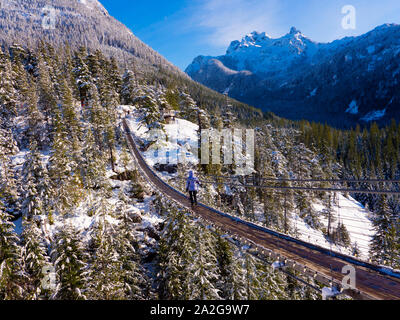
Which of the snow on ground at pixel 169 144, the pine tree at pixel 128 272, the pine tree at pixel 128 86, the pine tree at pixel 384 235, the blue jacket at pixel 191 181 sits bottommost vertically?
the pine tree at pixel 128 272

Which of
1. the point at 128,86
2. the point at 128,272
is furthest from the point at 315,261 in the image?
the point at 128,86

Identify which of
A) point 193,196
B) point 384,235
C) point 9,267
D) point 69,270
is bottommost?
point 69,270

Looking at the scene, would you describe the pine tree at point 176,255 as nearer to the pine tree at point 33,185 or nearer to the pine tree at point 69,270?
the pine tree at point 69,270

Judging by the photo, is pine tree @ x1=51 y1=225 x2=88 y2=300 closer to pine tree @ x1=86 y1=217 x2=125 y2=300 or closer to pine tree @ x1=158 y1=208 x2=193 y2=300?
pine tree @ x1=86 y1=217 x2=125 y2=300

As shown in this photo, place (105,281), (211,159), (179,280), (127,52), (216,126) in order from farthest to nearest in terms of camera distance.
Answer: (127,52) → (216,126) → (211,159) → (179,280) → (105,281)

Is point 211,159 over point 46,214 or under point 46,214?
over

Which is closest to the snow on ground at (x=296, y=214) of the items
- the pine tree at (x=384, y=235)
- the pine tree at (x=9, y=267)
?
the pine tree at (x=384, y=235)

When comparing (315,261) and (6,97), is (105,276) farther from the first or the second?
(6,97)

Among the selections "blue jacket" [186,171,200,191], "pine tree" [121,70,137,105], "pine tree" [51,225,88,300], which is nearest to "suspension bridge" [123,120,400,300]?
"blue jacket" [186,171,200,191]

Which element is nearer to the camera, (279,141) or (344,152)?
(279,141)

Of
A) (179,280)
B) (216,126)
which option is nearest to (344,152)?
(216,126)
